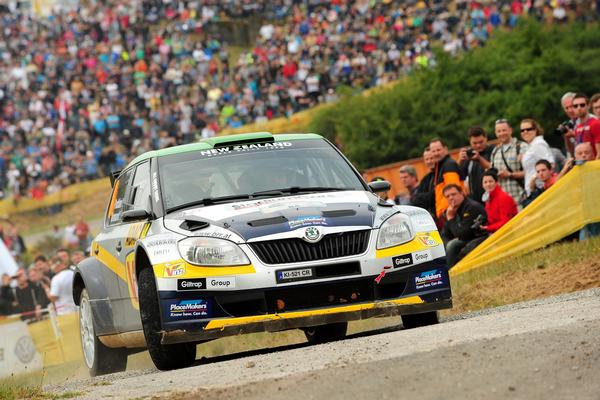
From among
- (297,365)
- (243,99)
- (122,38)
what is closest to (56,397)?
(297,365)

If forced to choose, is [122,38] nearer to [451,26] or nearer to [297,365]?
[451,26]

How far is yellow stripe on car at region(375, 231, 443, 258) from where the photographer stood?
9.28 meters

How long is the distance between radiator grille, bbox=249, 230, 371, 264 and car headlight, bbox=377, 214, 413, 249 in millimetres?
287

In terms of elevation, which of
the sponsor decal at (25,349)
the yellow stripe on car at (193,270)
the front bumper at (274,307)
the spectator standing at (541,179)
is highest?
the yellow stripe on car at (193,270)

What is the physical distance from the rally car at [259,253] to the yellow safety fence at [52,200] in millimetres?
35395

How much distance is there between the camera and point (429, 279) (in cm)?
955

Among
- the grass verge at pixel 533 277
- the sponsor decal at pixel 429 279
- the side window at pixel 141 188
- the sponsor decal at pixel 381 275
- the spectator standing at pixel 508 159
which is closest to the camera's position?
the sponsor decal at pixel 381 275

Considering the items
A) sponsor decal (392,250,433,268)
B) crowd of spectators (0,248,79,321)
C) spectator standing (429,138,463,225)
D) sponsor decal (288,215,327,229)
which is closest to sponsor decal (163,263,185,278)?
sponsor decal (288,215,327,229)

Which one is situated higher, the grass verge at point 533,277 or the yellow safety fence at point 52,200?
the grass verge at point 533,277

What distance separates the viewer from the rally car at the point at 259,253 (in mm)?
9055

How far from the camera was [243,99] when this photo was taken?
2066 inches

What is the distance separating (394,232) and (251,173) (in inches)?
54.7

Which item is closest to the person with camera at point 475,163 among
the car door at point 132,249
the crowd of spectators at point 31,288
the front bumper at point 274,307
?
the car door at point 132,249

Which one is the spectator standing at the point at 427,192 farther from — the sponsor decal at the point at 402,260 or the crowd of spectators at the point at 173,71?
the crowd of spectators at the point at 173,71
